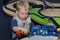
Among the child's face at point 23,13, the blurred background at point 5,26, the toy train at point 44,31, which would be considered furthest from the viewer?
the blurred background at point 5,26

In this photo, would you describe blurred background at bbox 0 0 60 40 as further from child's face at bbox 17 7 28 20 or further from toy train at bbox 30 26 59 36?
toy train at bbox 30 26 59 36

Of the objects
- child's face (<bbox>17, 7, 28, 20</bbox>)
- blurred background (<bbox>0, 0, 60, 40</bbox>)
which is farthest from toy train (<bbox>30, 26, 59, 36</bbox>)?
blurred background (<bbox>0, 0, 60, 40</bbox>)

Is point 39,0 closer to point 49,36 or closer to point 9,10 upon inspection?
point 9,10

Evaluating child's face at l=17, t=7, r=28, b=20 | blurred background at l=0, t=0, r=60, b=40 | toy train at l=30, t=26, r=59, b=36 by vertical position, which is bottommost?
blurred background at l=0, t=0, r=60, b=40

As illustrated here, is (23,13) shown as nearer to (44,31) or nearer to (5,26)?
(44,31)

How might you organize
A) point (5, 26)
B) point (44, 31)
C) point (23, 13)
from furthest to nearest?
point (5, 26), point (23, 13), point (44, 31)

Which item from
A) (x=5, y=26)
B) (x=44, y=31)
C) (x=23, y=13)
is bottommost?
(x=5, y=26)

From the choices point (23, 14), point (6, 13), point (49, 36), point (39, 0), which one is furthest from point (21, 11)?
point (39, 0)

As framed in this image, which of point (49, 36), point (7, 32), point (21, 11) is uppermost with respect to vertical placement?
point (21, 11)

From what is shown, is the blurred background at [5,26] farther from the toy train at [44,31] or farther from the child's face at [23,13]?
the toy train at [44,31]

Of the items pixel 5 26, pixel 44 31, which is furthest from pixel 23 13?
pixel 5 26

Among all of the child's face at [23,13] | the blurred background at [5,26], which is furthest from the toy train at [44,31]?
the blurred background at [5,26]

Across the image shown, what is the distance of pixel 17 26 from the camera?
1.48 m

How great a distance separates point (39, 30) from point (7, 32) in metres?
1.78
